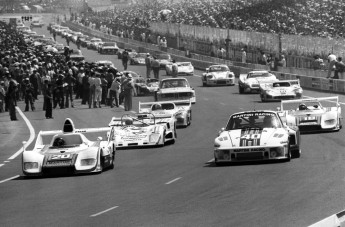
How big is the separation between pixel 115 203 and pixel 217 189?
2168 millimetres

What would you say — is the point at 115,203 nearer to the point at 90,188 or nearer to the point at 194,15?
the point at 90,188

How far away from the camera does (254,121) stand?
25.4 meters

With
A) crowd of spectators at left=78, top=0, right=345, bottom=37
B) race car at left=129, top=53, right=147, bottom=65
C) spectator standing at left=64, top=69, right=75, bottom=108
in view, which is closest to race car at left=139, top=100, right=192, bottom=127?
spectator standing at left=64, top=69, right=75, bottom=108

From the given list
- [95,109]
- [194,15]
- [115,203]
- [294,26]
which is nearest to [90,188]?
[115,203]

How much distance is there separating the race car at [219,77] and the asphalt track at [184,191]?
28.5m

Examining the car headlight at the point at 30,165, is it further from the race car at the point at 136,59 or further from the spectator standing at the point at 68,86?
the race car at the point at 136,59

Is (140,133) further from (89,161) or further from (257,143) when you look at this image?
(257,143)

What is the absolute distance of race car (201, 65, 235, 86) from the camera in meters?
60.1

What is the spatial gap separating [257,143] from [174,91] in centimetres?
2153

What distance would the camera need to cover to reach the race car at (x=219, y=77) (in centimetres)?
6012

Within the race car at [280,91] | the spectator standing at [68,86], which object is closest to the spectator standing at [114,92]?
the spectator standing at [68,86]

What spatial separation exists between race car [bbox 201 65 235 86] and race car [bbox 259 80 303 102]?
13259 millimetres

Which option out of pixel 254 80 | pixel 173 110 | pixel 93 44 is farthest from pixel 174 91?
pixel 93 44

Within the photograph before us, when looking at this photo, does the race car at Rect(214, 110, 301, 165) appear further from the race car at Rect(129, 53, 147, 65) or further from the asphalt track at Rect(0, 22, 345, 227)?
the race car at Rect(129, 53, 147, 65)
